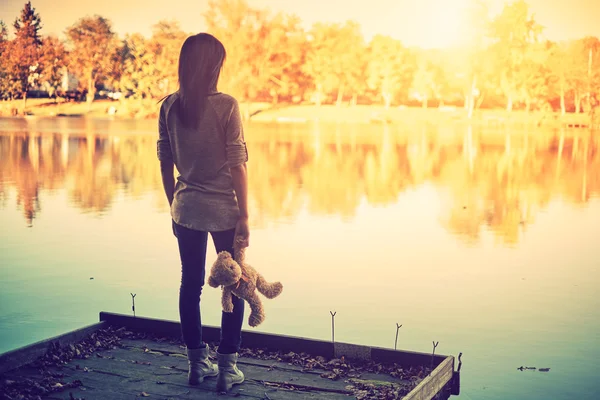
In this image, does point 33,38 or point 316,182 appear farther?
point 33,38

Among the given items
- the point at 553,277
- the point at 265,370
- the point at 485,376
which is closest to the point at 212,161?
the point at 265,370

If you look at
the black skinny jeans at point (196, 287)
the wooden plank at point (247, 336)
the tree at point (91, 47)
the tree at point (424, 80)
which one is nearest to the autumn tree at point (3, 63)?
the tree at point (91, 47)

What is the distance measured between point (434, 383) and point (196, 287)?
1.28 m

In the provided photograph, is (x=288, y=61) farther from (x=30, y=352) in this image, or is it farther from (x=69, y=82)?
(x=30, y=352)

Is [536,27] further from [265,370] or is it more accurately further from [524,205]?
[265,370]

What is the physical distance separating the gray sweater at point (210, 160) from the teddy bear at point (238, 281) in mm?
163

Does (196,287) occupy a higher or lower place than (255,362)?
higher

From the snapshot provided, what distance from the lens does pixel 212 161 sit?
11.9ft

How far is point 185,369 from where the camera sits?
13.2ft

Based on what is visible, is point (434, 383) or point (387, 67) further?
point (387, 67)

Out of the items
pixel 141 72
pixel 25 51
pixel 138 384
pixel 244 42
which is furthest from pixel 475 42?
pixel 138 384

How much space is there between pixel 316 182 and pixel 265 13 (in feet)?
170

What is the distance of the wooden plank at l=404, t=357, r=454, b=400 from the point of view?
352cm

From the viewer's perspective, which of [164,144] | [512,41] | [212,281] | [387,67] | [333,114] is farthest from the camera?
[387,67]
